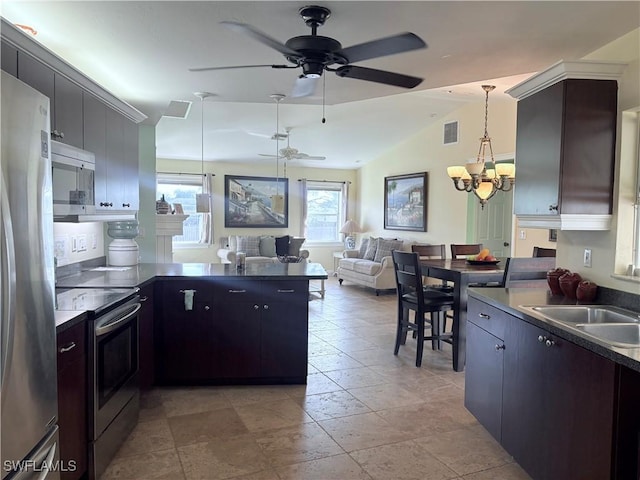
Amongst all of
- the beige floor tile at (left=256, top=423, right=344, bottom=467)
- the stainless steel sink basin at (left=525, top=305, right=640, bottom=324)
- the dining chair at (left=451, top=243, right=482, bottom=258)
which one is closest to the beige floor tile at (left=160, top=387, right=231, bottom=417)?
the beige floor tile at (left=256, top=423, right=344, bottom=467)

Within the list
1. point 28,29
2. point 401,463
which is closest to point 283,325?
point 401,463

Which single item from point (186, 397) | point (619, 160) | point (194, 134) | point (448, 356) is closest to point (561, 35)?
point (619, 160)

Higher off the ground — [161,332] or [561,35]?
[561,35]

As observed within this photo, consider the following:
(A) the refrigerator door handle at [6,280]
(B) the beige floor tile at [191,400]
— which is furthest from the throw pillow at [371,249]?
(A) the refrigerator door handle at [6,280]

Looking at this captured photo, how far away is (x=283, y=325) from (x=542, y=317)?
1.88 metres

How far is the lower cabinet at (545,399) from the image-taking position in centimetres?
171

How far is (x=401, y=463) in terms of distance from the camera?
8.04 feet

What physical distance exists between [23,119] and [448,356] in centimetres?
391

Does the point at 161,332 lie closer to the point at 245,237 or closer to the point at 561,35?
the point at 561,35

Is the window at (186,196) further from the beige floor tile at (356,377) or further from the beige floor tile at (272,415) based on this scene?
the beige floor tile at (272,415)

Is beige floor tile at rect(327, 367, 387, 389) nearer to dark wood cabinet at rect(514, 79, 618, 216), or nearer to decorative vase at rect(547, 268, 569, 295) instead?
decorative vase at rect(547, 268, 569, 295)

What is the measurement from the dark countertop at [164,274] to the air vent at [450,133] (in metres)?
4.14

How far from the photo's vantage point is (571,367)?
1.87 m

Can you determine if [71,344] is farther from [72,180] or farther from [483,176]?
[483,176]
